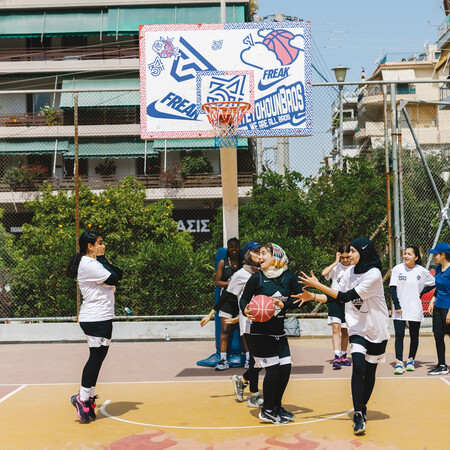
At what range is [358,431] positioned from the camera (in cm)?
680

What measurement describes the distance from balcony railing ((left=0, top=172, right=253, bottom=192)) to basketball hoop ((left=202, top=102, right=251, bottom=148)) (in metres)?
18.7

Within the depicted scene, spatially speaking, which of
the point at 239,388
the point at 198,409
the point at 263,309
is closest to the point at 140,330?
the point at 239,388

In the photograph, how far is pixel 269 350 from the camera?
736 cm

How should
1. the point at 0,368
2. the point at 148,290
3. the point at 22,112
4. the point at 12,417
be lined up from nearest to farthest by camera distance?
the point at 12,417, the point at 0,368, the point at 148,290, the point at 22,112

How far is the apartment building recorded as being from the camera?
33.7 metres

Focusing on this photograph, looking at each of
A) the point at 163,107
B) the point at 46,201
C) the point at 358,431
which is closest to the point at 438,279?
the point at 358,431

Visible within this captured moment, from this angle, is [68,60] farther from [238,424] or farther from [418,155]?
[238,424]

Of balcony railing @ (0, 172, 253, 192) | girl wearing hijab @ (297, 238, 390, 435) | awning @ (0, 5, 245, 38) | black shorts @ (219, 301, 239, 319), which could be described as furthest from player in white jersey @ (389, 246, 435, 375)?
awning @ (0, 5, 245, 38)

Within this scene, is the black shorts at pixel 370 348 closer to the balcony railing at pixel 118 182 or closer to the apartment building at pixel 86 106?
the apartment building at pixel 86 106

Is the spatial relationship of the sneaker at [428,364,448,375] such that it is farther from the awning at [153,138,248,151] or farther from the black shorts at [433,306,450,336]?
the awning at [153,138,248,151]

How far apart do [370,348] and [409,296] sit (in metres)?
3.24

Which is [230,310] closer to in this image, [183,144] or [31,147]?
[183,144]

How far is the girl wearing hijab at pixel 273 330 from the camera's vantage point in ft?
24.0

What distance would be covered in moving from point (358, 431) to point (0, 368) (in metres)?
A: 7.00
